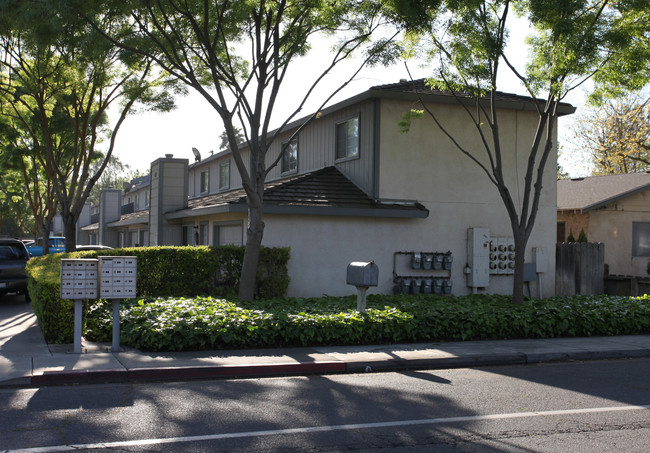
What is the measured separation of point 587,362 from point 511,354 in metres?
1.33

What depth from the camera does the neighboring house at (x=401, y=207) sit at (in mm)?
16000

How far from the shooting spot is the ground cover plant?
10016mm

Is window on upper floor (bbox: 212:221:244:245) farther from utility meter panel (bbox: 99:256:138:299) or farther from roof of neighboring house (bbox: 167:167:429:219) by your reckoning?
utility meter panel (bbox: 99:256:138:299)

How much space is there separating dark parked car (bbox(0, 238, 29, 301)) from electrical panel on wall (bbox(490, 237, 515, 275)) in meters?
13.3

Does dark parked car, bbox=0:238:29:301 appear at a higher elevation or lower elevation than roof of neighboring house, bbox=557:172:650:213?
lower

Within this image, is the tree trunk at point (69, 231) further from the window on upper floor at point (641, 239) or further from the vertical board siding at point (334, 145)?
the window on upper floor at point (641, 239)

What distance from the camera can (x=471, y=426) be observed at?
634cm

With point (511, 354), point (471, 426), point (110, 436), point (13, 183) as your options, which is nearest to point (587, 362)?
point (511, 354)

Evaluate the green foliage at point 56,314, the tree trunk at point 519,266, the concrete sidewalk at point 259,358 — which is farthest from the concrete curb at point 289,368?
the tree trunk at point 519,266

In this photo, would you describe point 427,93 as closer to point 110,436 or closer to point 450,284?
point 450,284

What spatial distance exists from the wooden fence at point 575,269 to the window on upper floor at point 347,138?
6887mm

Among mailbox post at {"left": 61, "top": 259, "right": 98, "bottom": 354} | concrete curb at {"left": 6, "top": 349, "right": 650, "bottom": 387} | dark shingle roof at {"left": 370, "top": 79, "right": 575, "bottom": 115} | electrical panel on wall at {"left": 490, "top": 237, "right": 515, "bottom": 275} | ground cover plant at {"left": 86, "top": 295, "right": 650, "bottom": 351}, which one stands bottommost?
concrete curb at {"left": 6, "top": 349, "right": 650, "bottom": 387}

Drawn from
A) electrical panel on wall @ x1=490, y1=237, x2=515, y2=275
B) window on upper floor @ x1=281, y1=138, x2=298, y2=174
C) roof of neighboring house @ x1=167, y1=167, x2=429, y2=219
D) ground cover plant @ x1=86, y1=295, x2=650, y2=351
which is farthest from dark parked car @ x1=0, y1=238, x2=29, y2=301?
electrical panel on wall @ x1=490, y1=237, x2=515, y2=275

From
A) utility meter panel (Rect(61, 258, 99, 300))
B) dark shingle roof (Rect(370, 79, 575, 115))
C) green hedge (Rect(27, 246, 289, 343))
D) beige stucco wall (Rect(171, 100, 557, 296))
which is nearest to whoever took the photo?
utility meter panel (Rect(61, 258, 99, 300))
